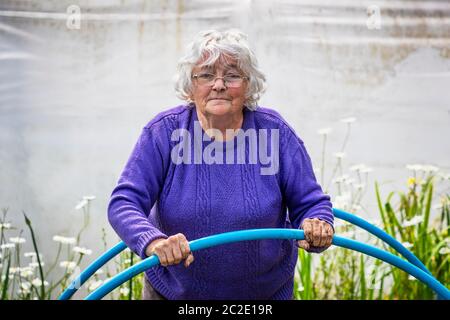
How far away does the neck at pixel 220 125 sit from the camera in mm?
2490

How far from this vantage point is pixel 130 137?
154 inches

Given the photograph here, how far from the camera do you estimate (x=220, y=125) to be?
251 centimetres

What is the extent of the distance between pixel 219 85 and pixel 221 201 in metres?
0.34

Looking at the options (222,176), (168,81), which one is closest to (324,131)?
(168,81)

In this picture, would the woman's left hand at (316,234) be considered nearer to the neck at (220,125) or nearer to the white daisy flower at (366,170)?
the neck at (220,125)

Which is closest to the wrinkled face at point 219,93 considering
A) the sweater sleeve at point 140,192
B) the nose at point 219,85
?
the nose at point 219,85

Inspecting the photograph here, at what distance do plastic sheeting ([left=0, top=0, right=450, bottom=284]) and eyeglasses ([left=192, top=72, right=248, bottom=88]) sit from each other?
1408 millimetres

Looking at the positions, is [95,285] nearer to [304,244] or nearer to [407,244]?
[407,244]

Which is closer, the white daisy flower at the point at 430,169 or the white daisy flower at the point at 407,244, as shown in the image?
the white daisy flower at the point at 407,244

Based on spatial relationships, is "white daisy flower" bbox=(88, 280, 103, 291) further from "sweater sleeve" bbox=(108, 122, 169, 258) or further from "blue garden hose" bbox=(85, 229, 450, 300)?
"blue garden hose" bbox=(85, 229, 450, 300)

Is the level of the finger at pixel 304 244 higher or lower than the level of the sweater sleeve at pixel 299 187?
lower

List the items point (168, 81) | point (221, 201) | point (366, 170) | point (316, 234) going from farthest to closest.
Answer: point (168, 81) < point (366, 170) < point (221, 201) < point (316, 234)

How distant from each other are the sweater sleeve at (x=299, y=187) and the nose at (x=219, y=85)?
0.82ft
